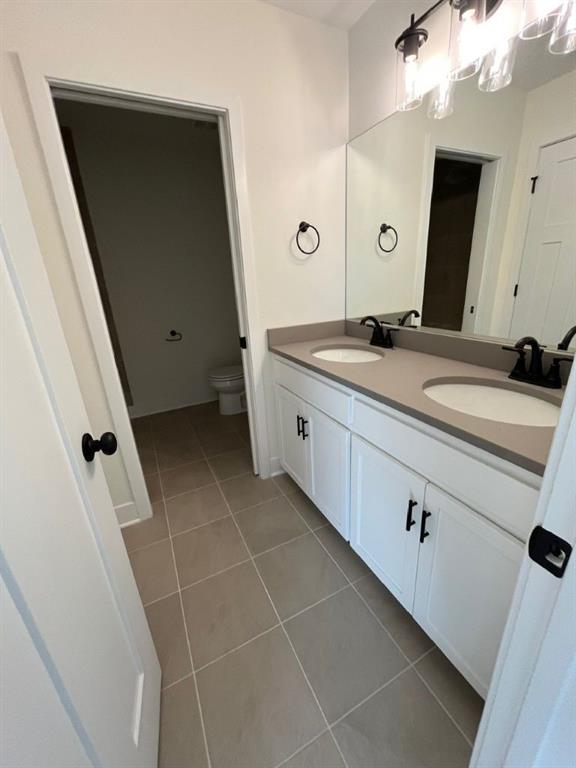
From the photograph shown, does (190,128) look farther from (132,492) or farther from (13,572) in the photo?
(13,572)

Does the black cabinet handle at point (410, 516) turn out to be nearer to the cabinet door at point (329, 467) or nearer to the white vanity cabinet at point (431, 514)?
the white vanity cabinet at point (431, 514)

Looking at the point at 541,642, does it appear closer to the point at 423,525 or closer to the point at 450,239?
the point at 423,525

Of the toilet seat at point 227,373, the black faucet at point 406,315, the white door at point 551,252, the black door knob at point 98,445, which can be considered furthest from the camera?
the toilet seat at point 227,373

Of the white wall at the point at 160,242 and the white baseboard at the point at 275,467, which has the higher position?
the white wall at the point at 160,242

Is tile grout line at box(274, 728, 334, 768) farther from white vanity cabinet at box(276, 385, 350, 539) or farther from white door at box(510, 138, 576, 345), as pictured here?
white door at box(510, 138, 576, 345)

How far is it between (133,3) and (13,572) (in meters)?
1.90

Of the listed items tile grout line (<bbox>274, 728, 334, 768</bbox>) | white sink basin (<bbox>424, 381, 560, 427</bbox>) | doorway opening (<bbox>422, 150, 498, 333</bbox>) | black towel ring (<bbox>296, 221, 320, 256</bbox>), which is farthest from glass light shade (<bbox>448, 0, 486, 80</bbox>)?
tile grout line (<bbox>274, 728, 334, 768</bbox>)

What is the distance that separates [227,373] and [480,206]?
2.24 m

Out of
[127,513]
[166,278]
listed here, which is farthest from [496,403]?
[166,278]

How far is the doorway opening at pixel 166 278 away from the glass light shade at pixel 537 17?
1.72 meters

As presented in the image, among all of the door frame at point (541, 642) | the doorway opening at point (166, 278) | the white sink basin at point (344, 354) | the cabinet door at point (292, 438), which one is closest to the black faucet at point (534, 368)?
the white sink basin at point (344, 354)

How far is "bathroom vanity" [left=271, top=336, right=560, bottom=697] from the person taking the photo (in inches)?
30.0

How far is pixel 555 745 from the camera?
0.46 m

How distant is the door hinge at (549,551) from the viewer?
41 centimetres
